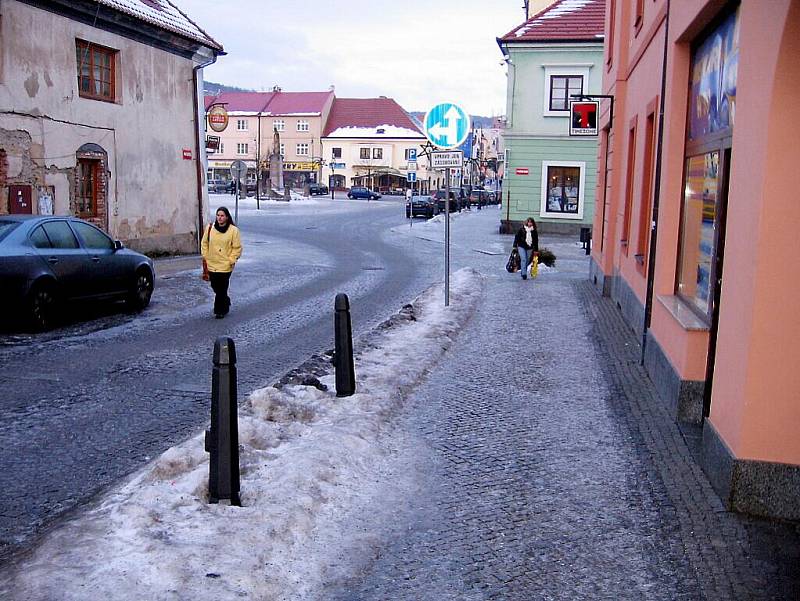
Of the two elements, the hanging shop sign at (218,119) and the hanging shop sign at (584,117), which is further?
the hanging shop sign at (218,119)

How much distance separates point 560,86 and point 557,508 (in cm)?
3012

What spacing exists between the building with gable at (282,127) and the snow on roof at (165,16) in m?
65.4

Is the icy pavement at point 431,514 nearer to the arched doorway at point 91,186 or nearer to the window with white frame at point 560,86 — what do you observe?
the arched doorway at point 91,186

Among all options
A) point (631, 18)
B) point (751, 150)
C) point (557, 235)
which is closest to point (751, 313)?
point (751, 150)

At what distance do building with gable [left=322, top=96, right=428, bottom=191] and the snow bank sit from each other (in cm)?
8233

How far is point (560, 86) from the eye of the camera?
33.1 meters

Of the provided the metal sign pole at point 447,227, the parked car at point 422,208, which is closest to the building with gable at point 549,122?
the parked car at point 422,208

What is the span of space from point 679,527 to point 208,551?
8.60ft

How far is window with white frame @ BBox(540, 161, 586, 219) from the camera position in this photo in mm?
32906

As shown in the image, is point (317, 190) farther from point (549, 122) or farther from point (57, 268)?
point (57, 268)

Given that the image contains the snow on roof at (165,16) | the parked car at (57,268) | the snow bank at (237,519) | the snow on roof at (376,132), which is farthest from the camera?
the snow on roof at (376,132)

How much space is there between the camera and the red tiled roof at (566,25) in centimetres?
→ 3256

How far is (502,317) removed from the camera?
12289mm

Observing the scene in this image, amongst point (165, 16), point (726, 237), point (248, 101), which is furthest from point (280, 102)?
point (726, 237)
